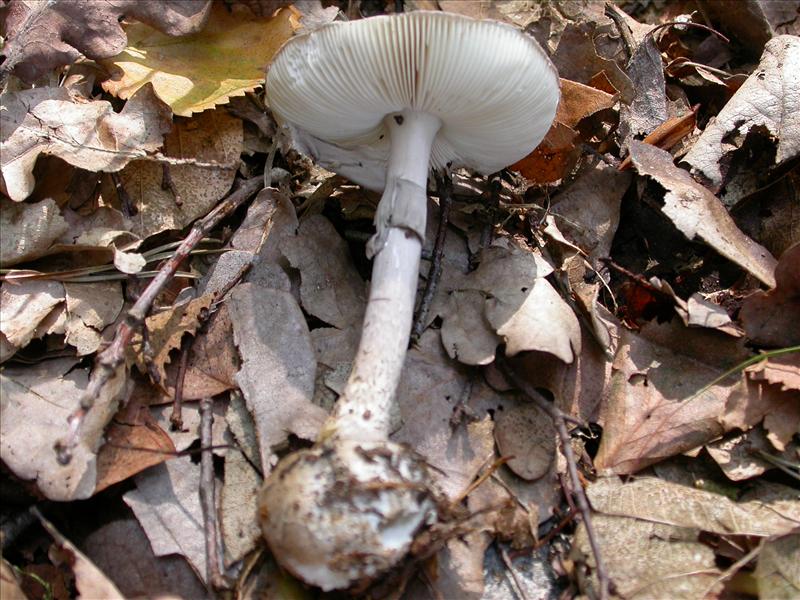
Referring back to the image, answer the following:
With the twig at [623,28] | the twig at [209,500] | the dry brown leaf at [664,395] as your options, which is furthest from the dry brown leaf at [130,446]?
the twig at [623,28]

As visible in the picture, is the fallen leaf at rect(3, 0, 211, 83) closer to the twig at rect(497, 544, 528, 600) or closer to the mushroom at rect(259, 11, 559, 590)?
the mushroom at rect(259, 11, 559, 590)

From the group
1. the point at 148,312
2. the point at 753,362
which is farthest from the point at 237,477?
the point at 753,362

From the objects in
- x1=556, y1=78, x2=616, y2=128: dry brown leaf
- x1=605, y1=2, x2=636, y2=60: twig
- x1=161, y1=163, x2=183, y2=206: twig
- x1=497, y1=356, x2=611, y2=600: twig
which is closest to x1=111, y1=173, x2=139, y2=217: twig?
x1=161, y1=163, x2=183, y2=206: twig

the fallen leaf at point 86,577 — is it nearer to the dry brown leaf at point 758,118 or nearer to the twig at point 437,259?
the twig at point 437,259

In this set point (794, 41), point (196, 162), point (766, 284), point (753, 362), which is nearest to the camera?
point (753, 362)

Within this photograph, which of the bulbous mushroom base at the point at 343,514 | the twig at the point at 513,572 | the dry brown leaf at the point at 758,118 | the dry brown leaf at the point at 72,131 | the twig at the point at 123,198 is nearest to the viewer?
the bulbous mushroom base at the point at 343,514

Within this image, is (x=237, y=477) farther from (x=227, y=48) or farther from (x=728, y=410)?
(x=227, y=48)

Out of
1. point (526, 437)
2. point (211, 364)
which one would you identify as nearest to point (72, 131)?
point (211, 364)

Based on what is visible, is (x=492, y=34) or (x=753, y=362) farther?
(x=753, y=362)
